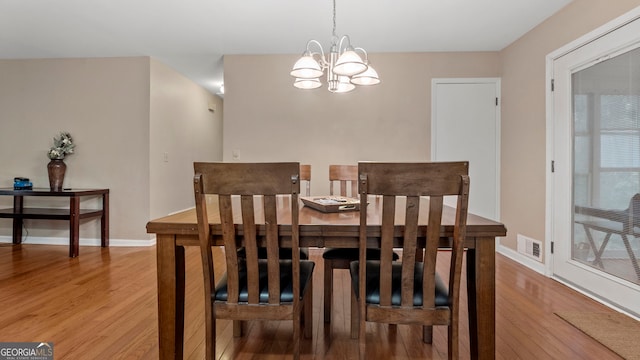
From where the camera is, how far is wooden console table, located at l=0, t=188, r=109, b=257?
3225 millimetres

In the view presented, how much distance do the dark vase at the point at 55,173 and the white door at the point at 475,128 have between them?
4306 mm

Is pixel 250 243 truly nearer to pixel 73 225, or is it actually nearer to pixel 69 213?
pixel 73 225

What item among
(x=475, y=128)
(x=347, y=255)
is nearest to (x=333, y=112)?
(x=475, y=128)

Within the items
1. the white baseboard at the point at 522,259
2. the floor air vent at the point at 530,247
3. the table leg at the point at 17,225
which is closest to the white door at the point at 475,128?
the white baseboard at the point at 522,259

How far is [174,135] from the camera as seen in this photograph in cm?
424

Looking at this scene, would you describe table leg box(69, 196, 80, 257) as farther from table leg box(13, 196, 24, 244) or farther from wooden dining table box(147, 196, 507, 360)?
wooden dining table box(147, 196, 507, 360)

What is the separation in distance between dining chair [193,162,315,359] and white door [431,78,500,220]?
278cm

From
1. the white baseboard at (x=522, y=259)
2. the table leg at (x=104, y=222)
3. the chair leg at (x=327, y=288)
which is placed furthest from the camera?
the table leg at (x=104, y=222)

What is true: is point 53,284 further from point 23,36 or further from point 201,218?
point 23,36

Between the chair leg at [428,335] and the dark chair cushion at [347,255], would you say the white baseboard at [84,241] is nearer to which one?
the dark chair cushion at [347,255]

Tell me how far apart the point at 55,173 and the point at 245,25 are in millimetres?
2781

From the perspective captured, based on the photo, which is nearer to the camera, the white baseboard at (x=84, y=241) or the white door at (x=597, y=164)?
the white door at (x=597, y=164)

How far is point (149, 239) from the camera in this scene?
147 inches

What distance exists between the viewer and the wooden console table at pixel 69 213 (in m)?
3.22
